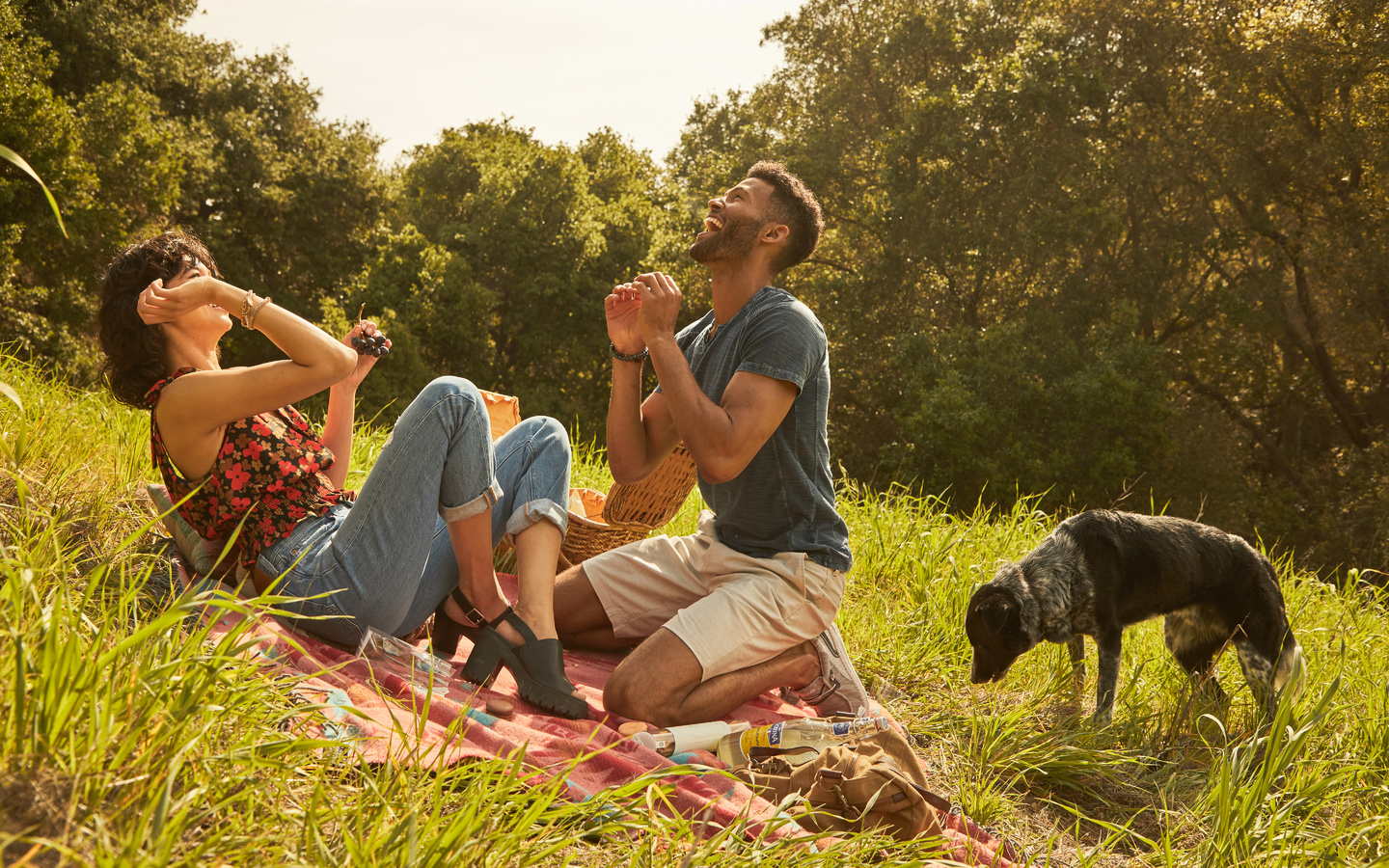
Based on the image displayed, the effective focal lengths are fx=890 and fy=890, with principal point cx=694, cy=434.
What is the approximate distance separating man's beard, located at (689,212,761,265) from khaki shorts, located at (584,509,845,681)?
939 mm

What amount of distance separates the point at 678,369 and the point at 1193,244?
561 inches

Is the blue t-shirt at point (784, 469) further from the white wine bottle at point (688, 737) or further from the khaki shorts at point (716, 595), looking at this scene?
the white wine bottle at point (688, 737)

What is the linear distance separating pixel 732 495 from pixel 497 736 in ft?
3.90

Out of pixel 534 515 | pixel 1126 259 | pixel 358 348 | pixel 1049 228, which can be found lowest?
pixel 534 515

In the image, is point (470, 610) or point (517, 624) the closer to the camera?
point (517, 624)

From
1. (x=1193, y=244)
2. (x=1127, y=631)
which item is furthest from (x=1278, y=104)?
(x=1127, y=631)

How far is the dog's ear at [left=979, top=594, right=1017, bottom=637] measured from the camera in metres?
3.36

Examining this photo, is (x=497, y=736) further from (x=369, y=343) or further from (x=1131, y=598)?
(x=1131, y=598)

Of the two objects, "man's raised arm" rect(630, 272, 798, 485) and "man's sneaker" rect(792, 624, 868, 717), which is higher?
"man's raised arm" rect(630, 272, 798, 485)

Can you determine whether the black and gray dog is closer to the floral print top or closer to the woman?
the woman

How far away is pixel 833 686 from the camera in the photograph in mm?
3102

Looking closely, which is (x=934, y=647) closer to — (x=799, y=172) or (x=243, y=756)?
(x=243, y=756)

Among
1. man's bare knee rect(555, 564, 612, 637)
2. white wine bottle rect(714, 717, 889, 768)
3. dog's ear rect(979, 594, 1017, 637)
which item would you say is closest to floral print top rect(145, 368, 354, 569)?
man's bare knee rect(555, 564, 612, 637)

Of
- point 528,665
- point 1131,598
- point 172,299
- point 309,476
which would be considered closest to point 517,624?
point 528,665
